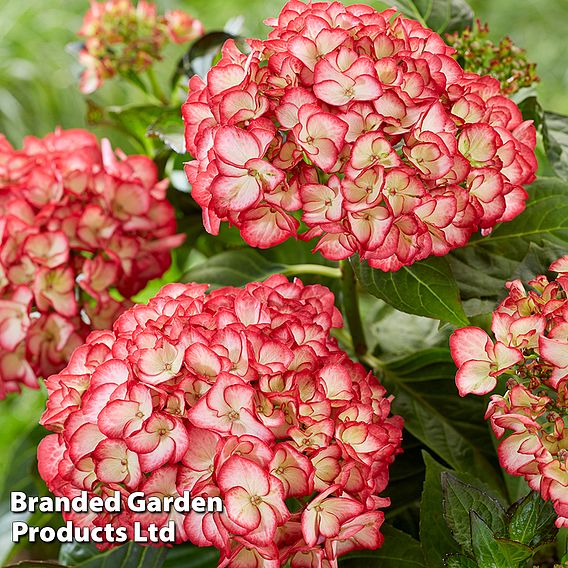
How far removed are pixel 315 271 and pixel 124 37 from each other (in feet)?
1.07

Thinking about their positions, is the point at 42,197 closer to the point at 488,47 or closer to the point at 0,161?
the point at 0,161

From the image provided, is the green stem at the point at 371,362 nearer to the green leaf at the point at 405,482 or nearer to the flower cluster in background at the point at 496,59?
the green leaf at the point at 405,482

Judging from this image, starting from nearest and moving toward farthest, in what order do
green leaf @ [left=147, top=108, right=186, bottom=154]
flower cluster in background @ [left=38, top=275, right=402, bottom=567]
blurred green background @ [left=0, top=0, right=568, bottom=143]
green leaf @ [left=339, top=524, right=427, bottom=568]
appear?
flower cluster in background @ [left=38, top=275, right=402, bottom=567] < green leaf @ [left=339, top=524, right=427, bottom=568] < green leaf @ [left=147, top=108, right=186, bottom=154] < blurred green background @ [left=0, top=0, right=568, bottom=143]

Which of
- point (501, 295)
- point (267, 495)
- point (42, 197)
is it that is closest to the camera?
point (267, 495)

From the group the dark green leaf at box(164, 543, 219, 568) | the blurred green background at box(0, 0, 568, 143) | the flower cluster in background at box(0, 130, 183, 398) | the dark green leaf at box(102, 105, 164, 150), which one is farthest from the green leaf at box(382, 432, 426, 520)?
the blurred green background at box(0, 0, 568, 143)

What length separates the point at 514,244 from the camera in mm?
584

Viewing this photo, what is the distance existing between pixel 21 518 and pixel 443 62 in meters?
0.55

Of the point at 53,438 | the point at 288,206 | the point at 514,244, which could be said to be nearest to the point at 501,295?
the point at 514,244

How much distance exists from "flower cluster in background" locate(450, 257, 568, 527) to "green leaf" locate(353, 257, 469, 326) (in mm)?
39

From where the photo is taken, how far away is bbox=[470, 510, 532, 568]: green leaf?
0.41 metres

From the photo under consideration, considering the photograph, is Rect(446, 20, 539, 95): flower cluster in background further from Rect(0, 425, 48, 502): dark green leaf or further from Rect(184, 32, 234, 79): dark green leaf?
Rect(0, 425, 48, 502): dark green leaf

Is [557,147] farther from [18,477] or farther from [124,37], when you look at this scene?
[18,477]

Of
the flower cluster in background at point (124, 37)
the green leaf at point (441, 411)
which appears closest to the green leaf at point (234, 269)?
the green leaf at point (441, 411)

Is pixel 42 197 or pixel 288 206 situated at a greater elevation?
pixel 288 206
